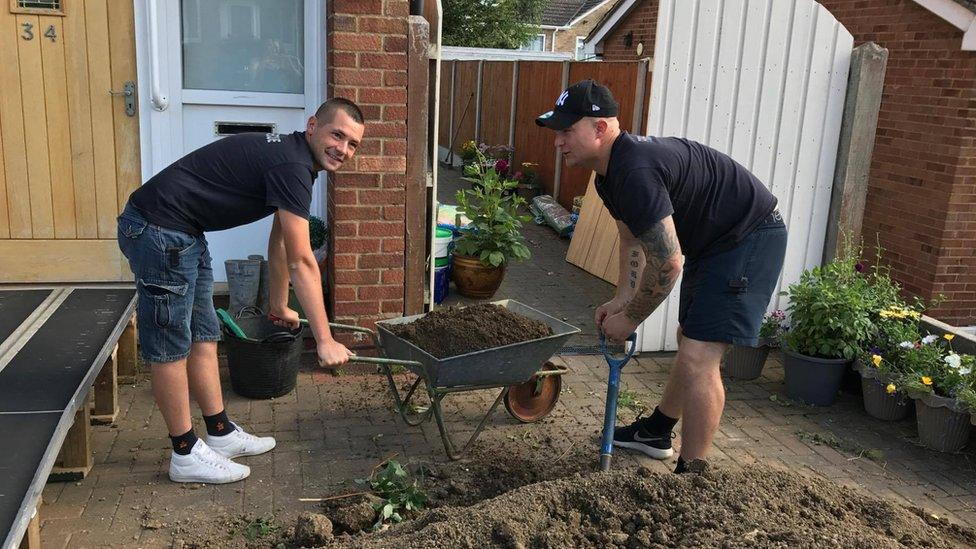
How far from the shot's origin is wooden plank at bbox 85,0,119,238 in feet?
17.1

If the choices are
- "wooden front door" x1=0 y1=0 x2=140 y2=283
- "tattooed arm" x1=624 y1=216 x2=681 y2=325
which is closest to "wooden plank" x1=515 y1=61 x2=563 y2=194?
"wooden front door" x1=0 y1=0 x2=140 y2=283

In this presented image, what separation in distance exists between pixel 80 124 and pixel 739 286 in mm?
4257

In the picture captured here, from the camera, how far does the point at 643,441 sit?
441cm

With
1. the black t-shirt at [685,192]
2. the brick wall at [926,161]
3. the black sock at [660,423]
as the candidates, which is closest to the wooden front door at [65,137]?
the black t-shirt at [685,192]

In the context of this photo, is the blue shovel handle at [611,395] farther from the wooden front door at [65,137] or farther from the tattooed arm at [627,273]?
the wooden front door at [65,137]

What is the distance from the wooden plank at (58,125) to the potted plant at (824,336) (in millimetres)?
4825

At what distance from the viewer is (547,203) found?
11.3 meters

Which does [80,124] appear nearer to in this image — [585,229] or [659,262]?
[659,262]

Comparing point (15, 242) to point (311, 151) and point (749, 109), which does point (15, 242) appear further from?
point (749, 109)

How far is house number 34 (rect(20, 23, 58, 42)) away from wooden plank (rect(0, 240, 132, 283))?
131cm

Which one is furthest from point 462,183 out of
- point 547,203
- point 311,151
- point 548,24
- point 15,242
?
point 548,24

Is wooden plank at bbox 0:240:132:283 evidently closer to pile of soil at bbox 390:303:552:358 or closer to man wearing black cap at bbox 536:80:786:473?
pile of soil at bbox 390:303:552:358

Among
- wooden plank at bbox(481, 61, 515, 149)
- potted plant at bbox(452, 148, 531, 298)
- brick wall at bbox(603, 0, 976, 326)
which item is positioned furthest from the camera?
wooden plank at bbox(481, 61, 515, 149)

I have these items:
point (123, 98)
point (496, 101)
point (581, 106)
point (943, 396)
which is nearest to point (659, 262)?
point (581, 106)
